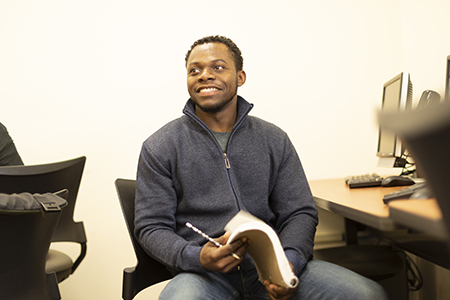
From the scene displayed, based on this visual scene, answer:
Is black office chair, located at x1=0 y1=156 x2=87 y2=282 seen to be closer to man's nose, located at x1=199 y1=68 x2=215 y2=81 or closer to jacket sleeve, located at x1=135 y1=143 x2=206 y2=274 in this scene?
jacket sleeve, located at x1=135 y1=143 x2=206 y2=274

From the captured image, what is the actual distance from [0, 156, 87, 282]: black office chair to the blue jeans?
2.09 feet

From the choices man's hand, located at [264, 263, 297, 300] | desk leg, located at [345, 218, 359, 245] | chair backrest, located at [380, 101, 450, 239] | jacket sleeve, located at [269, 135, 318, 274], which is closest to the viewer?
chair backrest, located at [380, 101, 450, 239]

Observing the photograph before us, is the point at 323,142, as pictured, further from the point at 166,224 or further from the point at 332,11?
the point at 166,224

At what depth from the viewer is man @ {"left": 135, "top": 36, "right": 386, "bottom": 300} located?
1.07 m

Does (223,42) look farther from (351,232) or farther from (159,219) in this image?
(351,232)

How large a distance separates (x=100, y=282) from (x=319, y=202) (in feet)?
4.46

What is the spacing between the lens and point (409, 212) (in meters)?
0.44

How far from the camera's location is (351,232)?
214cm

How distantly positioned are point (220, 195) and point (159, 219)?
0.21 metres

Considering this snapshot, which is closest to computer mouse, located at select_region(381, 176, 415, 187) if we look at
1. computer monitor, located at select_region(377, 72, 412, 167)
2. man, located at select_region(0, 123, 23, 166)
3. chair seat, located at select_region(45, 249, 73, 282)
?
computer monitor, located at select_region(377, 72, 412, 167)

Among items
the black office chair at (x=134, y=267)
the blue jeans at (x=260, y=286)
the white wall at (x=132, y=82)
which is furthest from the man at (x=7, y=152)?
the blue jeans at (x=260, y=286)

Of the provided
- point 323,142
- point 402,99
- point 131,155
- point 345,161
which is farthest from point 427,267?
point 131,155

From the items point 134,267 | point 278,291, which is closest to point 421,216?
point 278,291

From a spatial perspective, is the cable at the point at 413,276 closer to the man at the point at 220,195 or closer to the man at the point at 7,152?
the man at the point at 220,195
